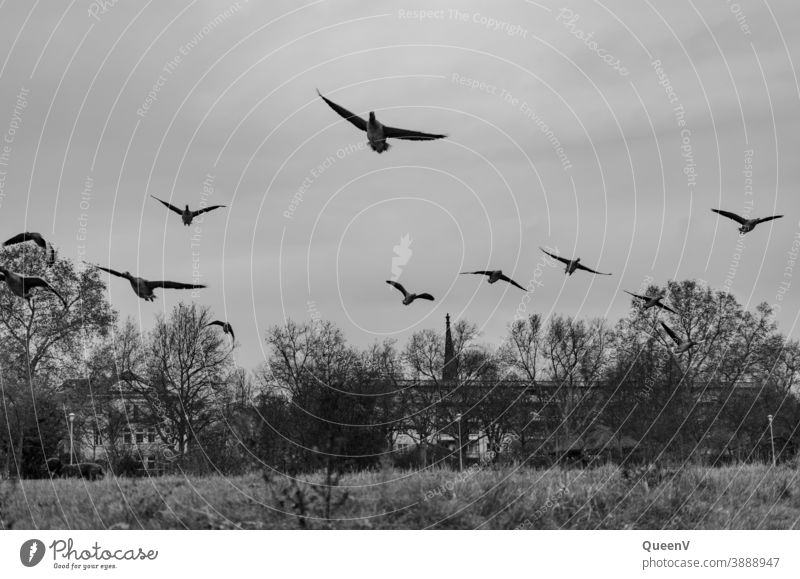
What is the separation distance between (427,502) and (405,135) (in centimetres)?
624

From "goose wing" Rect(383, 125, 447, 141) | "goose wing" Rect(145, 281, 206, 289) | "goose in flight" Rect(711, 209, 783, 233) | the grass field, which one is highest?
"goose wing" Rect(383, 125, 447, 141)

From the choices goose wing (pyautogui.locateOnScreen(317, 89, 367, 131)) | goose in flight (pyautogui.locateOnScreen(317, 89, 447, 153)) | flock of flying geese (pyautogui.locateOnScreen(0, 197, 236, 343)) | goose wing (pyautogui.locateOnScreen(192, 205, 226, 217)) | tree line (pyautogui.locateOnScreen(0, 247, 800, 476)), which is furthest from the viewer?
tree line (pyautogui.locateOnScreen(0, 247, 800, 476))

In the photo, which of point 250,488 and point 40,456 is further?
point 40,456

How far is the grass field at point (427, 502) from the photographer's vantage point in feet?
46.5

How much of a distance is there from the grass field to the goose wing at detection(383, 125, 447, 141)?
5610mm

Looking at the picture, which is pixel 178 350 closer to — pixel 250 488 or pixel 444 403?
pixel 444 403

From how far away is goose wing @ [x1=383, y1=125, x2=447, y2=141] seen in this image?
53.4 feet

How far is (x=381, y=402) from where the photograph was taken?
44281 mm

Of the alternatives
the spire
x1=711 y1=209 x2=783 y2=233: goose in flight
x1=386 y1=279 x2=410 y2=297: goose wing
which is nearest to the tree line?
the spire

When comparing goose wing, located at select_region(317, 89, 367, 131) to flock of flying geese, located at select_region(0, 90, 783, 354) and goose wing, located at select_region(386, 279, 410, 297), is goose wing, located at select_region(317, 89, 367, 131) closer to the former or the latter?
flock of flying geese, located at select_region(0, 90, 783, 354)

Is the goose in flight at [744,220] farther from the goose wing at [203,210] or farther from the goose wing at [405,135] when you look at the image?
the goose wing at [203,210]

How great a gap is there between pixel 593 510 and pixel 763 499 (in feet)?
11.8

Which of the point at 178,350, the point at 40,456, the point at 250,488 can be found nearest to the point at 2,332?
the point at 178,350

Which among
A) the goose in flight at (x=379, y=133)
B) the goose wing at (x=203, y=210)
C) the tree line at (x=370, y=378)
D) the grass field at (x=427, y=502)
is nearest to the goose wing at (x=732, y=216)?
the grass field at (x=427, y=502)
